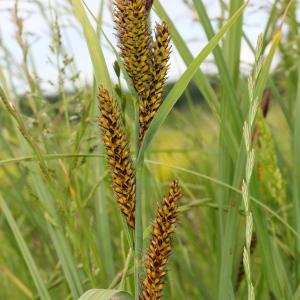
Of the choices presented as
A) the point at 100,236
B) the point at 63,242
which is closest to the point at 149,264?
the point at 63,242

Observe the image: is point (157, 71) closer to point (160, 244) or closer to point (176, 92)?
point (176, 92)

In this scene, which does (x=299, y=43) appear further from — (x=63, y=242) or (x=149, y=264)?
(x=149, y=264)

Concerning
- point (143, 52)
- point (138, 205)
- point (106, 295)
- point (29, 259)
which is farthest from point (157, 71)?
point (29, 259)

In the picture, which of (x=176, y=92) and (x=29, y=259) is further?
(x=29, y=259)

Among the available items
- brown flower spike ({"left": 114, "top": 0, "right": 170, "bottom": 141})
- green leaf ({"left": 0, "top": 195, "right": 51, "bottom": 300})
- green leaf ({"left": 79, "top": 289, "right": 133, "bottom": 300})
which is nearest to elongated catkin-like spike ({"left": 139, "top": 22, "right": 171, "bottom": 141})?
brown flower spike ({"left": 114, "top": 0, "right": 170, "bottom": 141})

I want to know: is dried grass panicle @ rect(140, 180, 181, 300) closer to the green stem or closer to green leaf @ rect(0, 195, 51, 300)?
the green stem

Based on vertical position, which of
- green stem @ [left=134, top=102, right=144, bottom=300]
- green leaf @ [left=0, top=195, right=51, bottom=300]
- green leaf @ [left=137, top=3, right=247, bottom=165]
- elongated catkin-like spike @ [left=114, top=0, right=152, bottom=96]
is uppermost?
elongated catkin-like spike @ [left=114, top=0, right=152, bottom=96]

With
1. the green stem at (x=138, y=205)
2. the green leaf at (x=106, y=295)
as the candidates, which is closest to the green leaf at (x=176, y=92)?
the green stem at (x=138, y=205)
